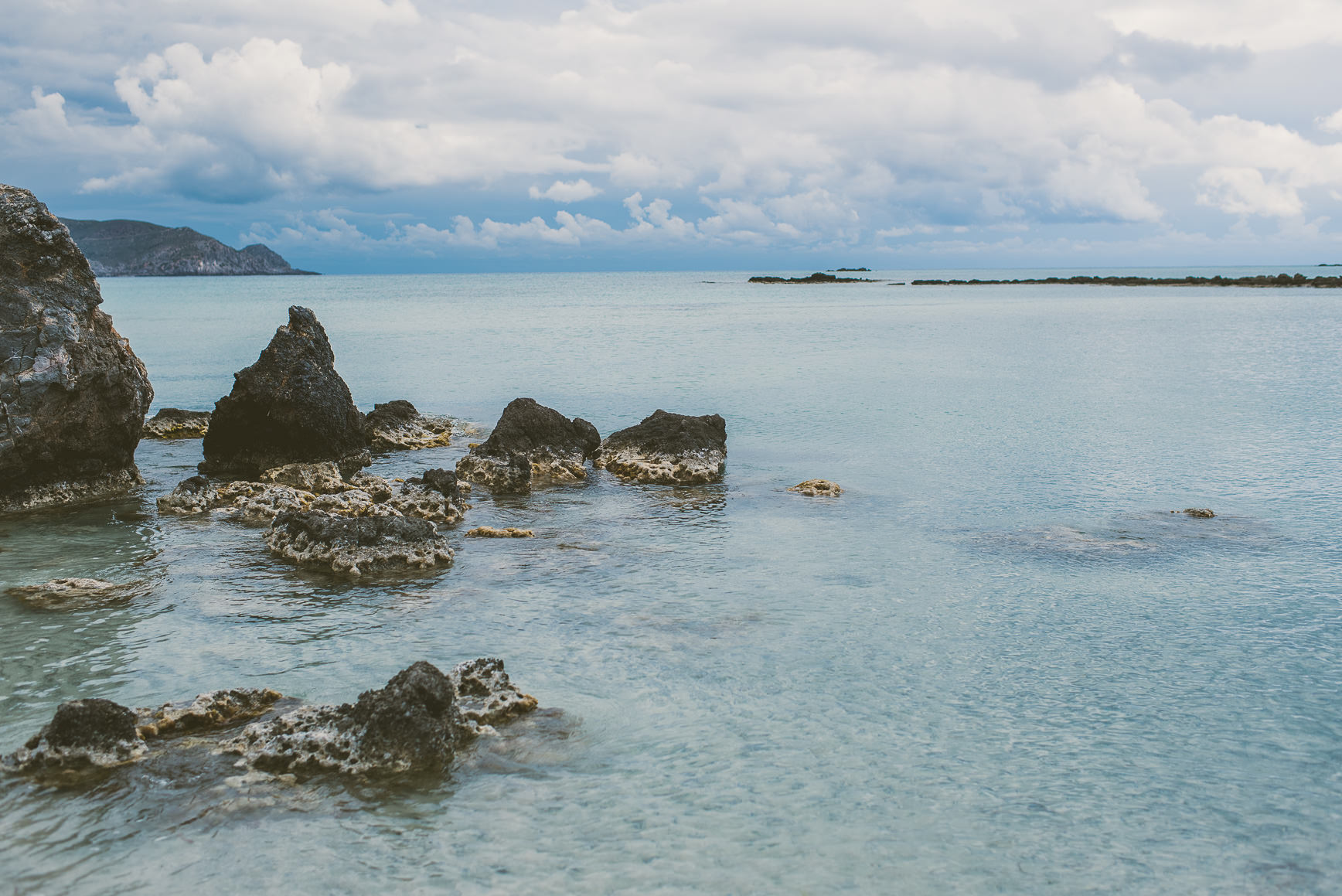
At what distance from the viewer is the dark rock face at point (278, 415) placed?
58.1 feet

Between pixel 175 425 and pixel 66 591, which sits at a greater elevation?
pixel 175 425

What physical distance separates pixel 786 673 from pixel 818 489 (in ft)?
→ 26.0

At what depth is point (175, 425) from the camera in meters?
23.1

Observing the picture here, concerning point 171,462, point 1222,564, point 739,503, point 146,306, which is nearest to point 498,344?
point 171,462

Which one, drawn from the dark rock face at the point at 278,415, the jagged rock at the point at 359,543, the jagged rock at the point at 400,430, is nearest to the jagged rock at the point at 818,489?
the jagged rock at the point at 359,543

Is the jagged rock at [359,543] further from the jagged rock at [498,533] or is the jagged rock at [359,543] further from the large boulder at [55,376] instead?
the large boulder at [55,376]

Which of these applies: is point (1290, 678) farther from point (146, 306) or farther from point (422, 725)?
point (146, 306)

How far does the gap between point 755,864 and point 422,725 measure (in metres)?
2.71

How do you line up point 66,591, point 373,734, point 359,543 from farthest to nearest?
point 359,543, point 66,591, point 373,734

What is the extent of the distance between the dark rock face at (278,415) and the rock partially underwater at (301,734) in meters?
10.8

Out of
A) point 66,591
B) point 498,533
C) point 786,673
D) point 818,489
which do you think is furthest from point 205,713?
point 818,489

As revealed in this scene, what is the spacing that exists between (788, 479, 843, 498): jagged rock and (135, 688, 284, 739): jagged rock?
10502 millimetres

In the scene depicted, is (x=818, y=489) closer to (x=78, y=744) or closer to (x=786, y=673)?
(x=786, y=673)

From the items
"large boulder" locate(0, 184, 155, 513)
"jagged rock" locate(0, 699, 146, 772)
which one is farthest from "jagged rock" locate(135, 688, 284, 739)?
"large boulder" locate(0, 184, 155, 513)
